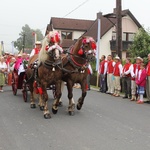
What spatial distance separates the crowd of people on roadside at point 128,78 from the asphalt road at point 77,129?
6.11ft

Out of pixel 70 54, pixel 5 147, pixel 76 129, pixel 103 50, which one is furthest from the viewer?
pixel 103 50

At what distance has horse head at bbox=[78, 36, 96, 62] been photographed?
292 inches

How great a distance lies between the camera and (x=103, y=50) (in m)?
37.2

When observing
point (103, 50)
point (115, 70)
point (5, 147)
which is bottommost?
point (5, 147)

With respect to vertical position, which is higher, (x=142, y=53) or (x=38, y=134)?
(x=142, y=53)

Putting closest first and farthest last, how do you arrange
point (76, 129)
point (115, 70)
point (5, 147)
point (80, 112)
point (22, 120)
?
point (5, 147), point (76, 129), point (22, 120), point (80, 112), point (115, 70)

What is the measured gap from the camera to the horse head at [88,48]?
7422mm

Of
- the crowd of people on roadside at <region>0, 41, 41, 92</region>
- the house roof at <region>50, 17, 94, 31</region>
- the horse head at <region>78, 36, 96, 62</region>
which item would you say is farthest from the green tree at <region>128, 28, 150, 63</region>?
the house roof at <region>50, 17, 94, 31</region>

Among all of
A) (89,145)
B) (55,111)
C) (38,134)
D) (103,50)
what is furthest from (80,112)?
(103,50)

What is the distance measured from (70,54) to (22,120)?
2.14 metres

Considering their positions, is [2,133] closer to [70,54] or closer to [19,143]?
[19,143]

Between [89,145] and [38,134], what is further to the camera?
[38,134]

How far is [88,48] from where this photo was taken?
7.54 metres

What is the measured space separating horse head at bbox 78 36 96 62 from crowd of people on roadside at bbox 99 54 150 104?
418 centimetres
